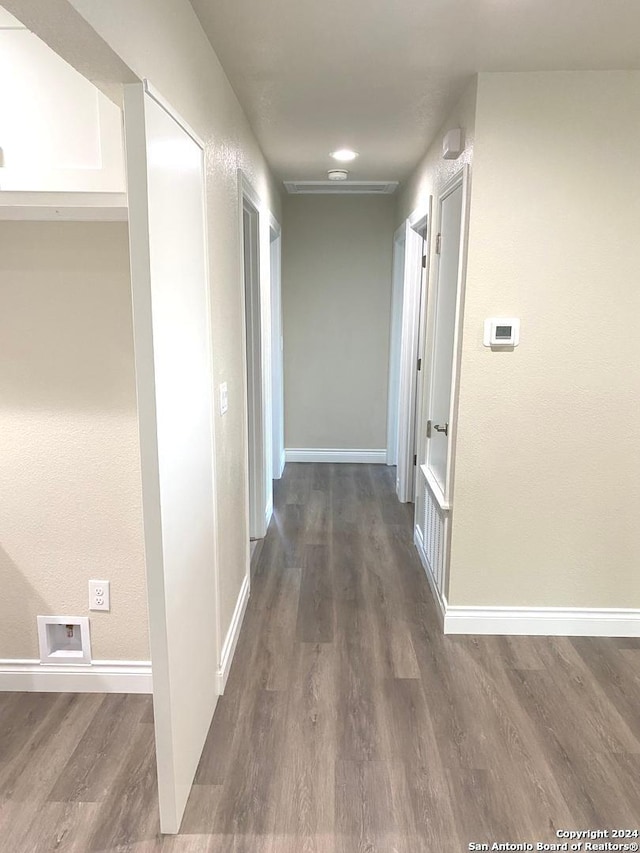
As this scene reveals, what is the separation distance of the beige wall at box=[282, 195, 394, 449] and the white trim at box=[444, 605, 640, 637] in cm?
287

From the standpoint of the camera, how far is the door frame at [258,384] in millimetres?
3412

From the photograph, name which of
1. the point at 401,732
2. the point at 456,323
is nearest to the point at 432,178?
the point at 456,323

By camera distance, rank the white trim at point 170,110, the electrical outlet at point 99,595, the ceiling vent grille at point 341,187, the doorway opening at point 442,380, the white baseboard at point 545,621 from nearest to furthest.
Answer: the white trim at point 170,110
the electrical outlet at point 99,595
the doorway opening at point 442,380
the white baseboard at point 545,621
the ceiling vent grille at point 341,187

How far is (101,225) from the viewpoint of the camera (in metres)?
1.94

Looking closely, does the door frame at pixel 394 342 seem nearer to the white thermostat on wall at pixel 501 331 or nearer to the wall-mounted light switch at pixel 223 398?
the white thermostat on wall at pixel 501 331

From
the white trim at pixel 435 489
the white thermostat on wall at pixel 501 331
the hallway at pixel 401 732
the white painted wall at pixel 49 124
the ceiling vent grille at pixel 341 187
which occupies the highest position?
the ceiling vent grille at pixel 341 187

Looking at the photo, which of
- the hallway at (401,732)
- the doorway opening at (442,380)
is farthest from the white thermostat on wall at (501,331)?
the hallway at (401,732)

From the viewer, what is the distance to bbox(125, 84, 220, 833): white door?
136 cm

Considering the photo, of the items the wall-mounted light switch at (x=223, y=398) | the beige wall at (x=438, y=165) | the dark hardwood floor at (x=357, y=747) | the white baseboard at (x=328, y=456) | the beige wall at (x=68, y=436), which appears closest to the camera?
the dark hardwood floor at (x=357, y=747)

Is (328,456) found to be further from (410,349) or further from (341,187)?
(341,187)

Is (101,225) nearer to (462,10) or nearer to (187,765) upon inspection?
(462,10)

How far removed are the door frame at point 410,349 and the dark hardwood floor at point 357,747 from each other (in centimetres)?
156

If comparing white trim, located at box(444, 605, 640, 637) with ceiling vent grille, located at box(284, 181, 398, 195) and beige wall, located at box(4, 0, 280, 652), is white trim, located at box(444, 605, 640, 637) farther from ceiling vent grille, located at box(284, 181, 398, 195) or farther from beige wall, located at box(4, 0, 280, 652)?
ceiling vent grille, located at box(284, 181, 398, 195)

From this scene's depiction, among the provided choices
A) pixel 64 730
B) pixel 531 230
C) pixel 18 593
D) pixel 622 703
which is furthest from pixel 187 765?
pixel 531 230
